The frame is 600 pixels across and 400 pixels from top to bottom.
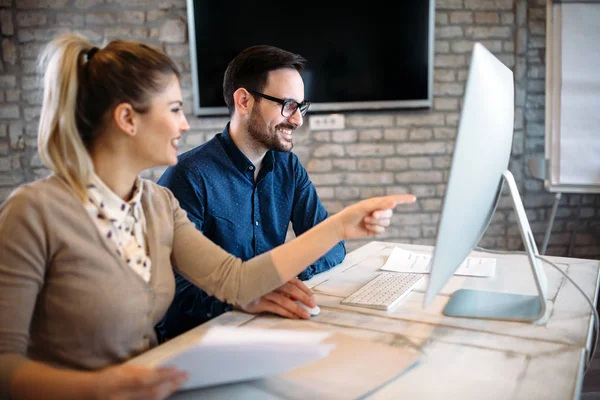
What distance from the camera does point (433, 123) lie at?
327 cm

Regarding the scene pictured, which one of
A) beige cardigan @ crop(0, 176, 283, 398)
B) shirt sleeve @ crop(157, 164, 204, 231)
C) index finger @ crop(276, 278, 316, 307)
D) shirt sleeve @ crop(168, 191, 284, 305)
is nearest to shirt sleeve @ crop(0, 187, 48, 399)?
beige cardigan @ crop(0, 176, 283, 398)

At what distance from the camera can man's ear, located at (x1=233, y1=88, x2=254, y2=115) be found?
1777 millimetres

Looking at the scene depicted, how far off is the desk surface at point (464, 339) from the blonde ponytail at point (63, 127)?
34cm

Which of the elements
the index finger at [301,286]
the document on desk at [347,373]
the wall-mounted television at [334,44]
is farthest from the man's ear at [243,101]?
the wall-mounted television at [334,44]

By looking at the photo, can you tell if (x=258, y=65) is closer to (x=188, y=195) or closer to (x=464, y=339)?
(x=188, y=195)

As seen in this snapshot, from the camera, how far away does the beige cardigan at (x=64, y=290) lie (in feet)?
2.71

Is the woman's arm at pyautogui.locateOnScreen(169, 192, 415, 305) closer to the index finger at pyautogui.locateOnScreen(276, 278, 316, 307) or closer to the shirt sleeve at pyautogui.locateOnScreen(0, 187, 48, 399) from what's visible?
the index finger at pyautogui.locateOnScreen(276, 278, 316, 307)

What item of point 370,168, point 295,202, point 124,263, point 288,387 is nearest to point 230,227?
point 295,202

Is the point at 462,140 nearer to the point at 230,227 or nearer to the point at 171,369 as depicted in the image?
the point at 171,369

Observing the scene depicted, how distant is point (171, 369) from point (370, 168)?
270cm

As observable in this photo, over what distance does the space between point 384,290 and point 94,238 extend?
676 millimetres

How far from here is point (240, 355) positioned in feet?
2.38

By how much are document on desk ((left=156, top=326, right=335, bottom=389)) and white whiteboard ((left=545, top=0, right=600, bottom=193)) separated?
258 cm

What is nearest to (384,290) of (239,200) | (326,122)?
(239,200)
